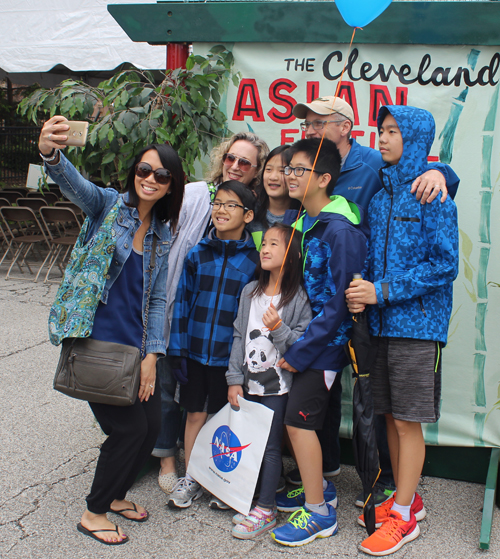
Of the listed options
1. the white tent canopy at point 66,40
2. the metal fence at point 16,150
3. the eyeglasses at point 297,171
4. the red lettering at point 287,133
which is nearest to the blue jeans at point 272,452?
the eyeglasses at point 297,171

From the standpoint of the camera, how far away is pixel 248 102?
3.43 metres

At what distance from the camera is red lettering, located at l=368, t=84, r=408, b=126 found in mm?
3184

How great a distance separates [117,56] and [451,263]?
6243 millimetres

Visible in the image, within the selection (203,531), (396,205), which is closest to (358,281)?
(396,205)

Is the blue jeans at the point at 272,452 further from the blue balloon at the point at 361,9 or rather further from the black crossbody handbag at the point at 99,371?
→ the blue balloon at the point at 361,9

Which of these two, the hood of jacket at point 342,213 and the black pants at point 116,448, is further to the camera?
the hood of jacket at point 342,213

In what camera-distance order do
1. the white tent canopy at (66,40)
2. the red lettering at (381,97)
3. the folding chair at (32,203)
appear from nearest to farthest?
the red lettering at (381,97) < the white tent canopy at (66,40) < the folding chair at (32,203)

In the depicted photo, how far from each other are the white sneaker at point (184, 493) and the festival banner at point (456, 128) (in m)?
0.95

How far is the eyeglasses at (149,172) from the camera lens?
8.07ft

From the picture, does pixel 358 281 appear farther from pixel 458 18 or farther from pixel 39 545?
pixel 39 545

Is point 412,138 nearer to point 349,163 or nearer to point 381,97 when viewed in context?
point 349,163

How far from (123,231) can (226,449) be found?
1169mm

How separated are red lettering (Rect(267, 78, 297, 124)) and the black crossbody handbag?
5.77 feet

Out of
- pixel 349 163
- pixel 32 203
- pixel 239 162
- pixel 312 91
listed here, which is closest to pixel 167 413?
pixel 239 162
